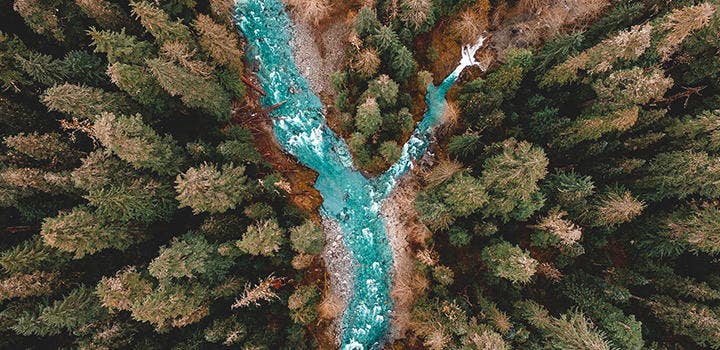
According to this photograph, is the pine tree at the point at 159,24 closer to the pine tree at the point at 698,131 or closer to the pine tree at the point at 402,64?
the pine tree at the point at 402,64

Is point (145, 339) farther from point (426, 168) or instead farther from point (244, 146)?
point (426, 168)

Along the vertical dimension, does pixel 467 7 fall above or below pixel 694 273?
above

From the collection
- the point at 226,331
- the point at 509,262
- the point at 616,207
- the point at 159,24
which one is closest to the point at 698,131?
the point at 616,207

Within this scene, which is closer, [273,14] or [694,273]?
[694,273]

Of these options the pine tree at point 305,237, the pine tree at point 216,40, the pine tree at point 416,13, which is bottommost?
the pine tree at point 305,237

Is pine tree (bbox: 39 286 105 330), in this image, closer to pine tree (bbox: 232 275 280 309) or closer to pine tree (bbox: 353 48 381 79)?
pine tree (bbox: 232 275 280 309)

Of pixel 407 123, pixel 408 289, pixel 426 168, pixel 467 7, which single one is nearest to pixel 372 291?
pixel 408 289

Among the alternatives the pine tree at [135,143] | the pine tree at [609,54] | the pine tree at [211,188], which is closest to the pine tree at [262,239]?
the pine tree at [211,188]
